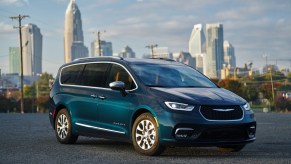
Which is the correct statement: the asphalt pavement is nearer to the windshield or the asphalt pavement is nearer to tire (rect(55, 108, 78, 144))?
tire (rect(55, 108, 78, 144))

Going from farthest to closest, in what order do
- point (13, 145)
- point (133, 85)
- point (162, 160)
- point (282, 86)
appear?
point (282, 86) → point (13, 145) → point (133, 85) → point (162, 160)

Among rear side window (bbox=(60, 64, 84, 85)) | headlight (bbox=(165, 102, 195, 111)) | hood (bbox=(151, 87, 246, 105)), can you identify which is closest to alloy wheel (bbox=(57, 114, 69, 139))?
rear side window (bbox=(60, 64, 84, 85))

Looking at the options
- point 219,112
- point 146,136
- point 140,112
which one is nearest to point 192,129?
point 219,112

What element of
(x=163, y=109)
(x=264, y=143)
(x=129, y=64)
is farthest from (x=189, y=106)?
(x=264, y=143)

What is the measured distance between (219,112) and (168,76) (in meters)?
1.51

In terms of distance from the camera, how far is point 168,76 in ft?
32.6

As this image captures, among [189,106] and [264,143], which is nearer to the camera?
[189,106]

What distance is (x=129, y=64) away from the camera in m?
10.1

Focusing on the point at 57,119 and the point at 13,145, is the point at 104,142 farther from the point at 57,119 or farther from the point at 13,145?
the point at 13,145

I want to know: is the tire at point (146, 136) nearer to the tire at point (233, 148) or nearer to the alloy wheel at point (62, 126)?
the tire at point (233, 148)

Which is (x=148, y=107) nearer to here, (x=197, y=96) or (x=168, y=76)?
(x=197, y=96)

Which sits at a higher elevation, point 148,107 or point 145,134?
point 148,107

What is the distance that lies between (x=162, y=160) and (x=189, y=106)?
36.8 inches

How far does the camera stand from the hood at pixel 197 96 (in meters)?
8.75
